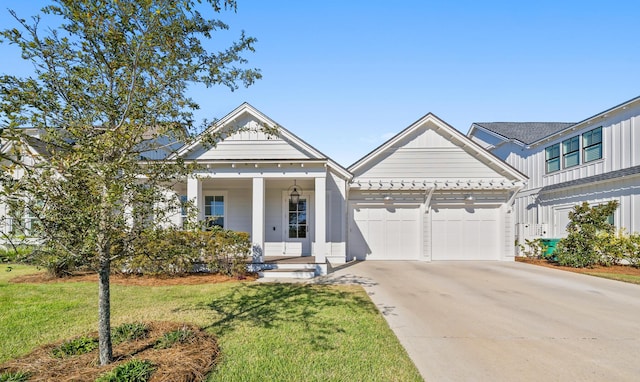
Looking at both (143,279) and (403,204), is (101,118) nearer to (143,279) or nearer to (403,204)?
(143,279)

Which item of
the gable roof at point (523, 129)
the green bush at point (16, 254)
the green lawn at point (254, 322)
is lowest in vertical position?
the green lawn at point (254, 322)

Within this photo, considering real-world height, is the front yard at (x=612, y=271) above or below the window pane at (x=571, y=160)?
below

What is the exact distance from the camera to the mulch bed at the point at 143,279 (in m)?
8.72

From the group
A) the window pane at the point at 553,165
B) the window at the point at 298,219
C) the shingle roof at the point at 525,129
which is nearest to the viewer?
the window at the point at 298,219

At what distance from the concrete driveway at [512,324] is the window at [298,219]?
352 cm

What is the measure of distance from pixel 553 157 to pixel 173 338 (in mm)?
18747

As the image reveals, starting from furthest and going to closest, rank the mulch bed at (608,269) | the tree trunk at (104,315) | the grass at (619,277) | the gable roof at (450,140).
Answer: the gable roof at (450,140), the mulch bed at (608,269), the grass at (619,277), the tree trunk at (104,315)

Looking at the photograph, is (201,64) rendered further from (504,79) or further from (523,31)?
(504,79)

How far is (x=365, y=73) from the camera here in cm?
1263

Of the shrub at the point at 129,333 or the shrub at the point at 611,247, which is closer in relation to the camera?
the shrub at the point at 129,333

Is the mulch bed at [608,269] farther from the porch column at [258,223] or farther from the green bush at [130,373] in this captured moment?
the green bush at [130,373]

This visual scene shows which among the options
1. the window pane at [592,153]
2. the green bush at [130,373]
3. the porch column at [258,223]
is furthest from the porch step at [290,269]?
the window pane at [592,153]

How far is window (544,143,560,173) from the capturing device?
619 inches

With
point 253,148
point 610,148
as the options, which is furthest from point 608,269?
point 253,148
